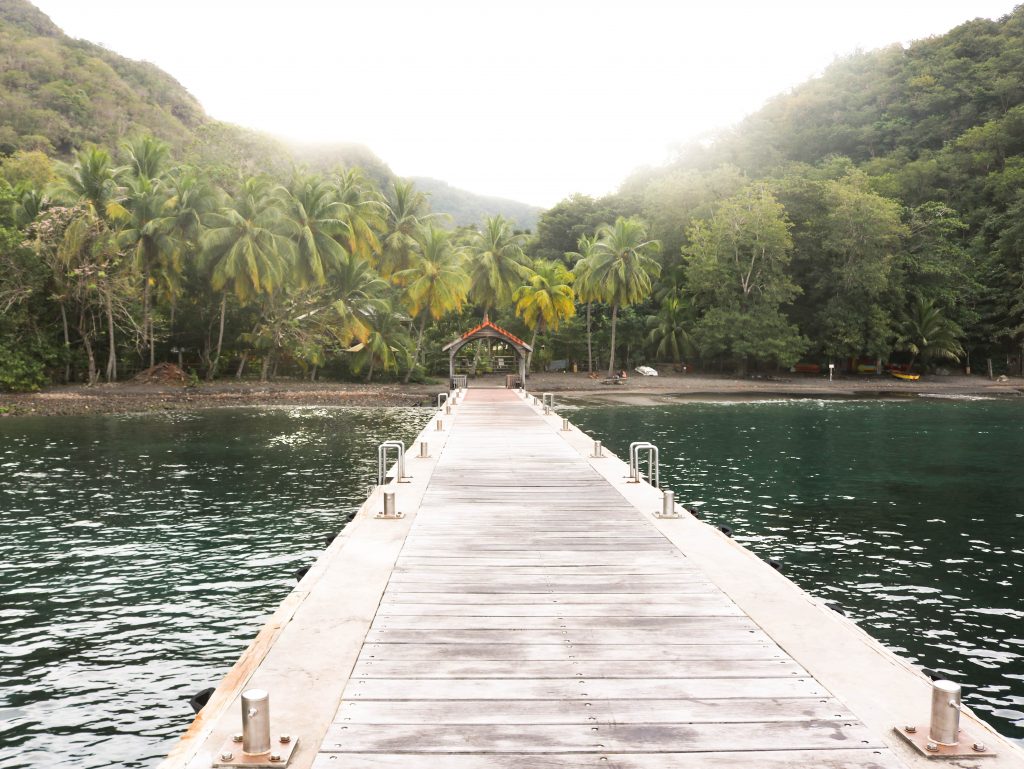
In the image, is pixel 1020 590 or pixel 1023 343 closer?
pixel 1020 590

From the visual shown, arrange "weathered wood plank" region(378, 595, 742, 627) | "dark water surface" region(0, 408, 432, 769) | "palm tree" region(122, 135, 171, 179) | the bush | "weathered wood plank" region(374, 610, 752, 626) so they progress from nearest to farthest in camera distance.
Answer: "weathered wood plank" region(374, 610, 752, 626)
"weathered wood plank" region(378, 595, 742, 627)
"dark water surface" region(0, 408, 432, 769)
the bush
"palm tree" region(122, 135, 171, 179)

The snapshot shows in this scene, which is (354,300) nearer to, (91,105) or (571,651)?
(571,651)

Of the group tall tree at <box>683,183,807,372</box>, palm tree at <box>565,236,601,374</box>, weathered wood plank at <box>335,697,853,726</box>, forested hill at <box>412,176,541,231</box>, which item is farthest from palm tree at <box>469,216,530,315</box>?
forested hill at <box>412,176,541,231</box>

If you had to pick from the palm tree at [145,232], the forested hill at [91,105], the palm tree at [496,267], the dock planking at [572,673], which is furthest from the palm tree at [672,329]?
the dock planking at [572,673]

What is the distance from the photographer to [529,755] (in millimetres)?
4145

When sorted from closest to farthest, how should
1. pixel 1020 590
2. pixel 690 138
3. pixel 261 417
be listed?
pixel 1020 590 < pixel 261 417 < pixel 690 138

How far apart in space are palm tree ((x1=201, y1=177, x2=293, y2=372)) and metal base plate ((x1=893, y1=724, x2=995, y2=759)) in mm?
41107

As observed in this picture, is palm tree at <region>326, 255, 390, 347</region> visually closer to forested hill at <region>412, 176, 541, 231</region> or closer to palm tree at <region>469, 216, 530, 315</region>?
palm tree at <region>469, 216, 530, 315</region>

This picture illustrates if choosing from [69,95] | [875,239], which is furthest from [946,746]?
[69,95]

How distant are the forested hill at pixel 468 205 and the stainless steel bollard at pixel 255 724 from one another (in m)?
161

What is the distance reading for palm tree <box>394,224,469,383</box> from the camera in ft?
161

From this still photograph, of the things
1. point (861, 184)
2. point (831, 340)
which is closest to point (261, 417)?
point (831, 340)

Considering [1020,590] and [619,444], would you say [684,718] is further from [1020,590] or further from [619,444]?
[619,444]

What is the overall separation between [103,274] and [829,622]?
42.0 meters
